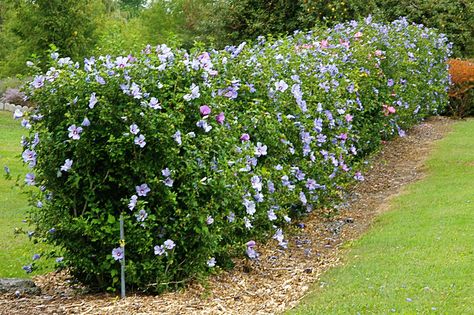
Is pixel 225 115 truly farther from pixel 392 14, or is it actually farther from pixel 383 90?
pixel 392 14

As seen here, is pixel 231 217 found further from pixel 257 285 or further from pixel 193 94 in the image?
pixel 193 94

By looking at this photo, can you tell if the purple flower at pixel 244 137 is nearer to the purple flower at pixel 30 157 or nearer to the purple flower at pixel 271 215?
the purple flower at pixel 271 215

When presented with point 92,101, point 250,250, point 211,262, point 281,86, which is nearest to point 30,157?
point 92,101

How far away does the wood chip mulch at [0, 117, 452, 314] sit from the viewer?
17.0ft

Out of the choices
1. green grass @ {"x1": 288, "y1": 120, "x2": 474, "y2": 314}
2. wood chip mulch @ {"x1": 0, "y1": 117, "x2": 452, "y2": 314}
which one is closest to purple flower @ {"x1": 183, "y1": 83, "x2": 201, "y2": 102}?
wood chip mulch @ {"x1": 0, "y1": 117, "x2": 452, "y2": 314}

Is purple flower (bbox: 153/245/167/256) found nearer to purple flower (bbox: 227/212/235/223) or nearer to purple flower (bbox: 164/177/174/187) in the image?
purple flower (bbox: 164/177/174/187)

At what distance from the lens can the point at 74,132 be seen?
17.0 ft

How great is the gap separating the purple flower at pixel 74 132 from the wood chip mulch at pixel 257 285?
3.82 ft

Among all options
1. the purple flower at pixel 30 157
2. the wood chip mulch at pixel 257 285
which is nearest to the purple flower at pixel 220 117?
the wood chip mulch at pixel 257 285

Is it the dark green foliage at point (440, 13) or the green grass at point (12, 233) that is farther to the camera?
the dark green foliage at point (440, 13)

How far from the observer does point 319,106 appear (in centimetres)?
827

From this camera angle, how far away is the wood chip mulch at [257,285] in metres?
5.19

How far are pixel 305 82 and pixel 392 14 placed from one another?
14.1 metres

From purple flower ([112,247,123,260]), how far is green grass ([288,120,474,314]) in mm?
1279
